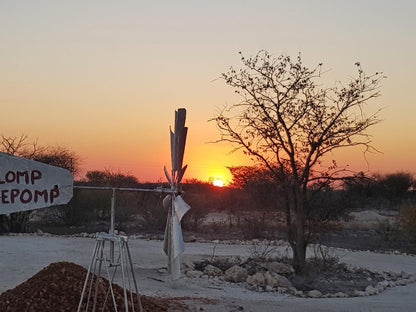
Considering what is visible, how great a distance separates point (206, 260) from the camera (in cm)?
1580

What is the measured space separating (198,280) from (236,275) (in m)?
0.93

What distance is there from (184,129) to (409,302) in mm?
6952

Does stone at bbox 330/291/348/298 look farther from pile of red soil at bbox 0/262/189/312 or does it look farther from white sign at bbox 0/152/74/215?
white sign at bbox 0/152/74/215

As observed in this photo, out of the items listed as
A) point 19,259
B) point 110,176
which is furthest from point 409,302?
point 110,176

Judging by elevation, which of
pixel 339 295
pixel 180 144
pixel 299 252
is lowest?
pixel 339 295

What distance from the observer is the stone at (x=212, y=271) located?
13.8 metres

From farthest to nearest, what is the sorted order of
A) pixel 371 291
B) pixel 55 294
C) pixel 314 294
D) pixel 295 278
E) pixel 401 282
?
1. pixel 401 282
2. pixel 295 278
3. pixel 371 291
4. pixel 314 294
5. pixel 55 294

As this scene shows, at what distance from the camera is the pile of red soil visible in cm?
759

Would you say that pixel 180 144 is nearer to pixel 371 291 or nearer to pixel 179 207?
pixel 179 207

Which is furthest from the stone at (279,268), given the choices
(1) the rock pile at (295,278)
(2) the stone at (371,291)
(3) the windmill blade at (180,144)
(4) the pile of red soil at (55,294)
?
(3) the windmill blade at (180,144)

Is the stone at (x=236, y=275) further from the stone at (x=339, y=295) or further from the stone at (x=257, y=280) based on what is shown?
the stone at (x=339, y=295)

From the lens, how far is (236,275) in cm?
1343

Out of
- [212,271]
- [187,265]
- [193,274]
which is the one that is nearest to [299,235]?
[212,271]

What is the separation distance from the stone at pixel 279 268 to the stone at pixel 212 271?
1211 millimetres
